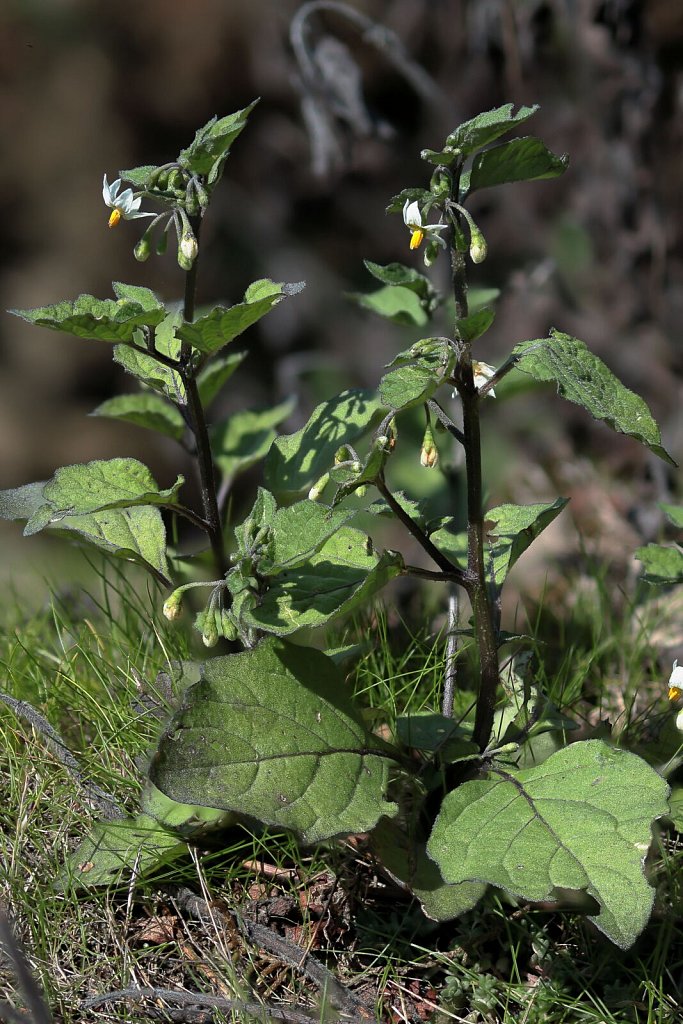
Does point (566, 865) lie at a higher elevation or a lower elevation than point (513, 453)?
higher

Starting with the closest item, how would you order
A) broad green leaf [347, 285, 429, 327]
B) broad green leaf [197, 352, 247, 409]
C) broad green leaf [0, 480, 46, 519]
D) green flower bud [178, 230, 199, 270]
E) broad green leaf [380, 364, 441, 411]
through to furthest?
broad green leaf [380, 364, 441, 411] < green flower bud [178, 230, 199, 270] < broad green leaf [0, 480, 46, 519] < broad green leaf [197, 352, 247, 409] < broad green leaf [347, 285, 429, 327]

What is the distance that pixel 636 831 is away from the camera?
147 centimetres

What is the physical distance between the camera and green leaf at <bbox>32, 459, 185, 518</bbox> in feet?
5.26

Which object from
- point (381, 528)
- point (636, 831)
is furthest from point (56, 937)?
point (381, 528)

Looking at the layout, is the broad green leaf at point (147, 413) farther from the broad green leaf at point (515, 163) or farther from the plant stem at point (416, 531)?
the broad green leaf at point (515, 163)

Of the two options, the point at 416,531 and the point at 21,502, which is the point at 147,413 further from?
the point at 416,531

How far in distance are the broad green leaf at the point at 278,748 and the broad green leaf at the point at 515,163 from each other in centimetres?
79

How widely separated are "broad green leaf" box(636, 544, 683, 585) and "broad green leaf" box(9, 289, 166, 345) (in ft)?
3.17

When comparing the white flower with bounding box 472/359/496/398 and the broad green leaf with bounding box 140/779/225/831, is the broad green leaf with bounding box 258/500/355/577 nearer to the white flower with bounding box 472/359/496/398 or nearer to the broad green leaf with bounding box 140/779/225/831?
the white flower with bounding box 472/359/496/398

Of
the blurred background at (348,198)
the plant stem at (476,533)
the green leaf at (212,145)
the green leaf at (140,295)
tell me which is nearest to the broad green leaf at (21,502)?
the green leaf at (140,295)

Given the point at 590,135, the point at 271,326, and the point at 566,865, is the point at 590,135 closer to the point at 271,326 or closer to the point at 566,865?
the point at 271,326

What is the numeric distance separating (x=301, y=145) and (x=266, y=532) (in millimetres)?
3806

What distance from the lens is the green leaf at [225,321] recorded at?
1521 millimetres

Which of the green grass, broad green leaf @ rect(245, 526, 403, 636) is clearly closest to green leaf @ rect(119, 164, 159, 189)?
broad green leaf @ rect(245, 526, 403, 636)
